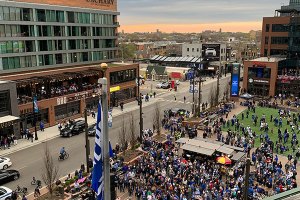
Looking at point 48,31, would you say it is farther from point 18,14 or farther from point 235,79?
point 235,79

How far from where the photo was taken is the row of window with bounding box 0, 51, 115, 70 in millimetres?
45688

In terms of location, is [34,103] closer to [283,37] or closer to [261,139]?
[261,139]

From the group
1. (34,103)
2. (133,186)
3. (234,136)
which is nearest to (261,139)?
(234,136)

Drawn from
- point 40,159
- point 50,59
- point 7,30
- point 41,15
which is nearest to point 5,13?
point 7,30

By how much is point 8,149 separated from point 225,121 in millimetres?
29491

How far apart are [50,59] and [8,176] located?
2721 centimetres

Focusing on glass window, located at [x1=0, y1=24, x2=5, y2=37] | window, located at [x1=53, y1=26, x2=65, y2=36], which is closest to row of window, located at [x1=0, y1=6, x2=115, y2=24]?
glass window, located at [x1=0, y1=24, x2=5, y2=37]

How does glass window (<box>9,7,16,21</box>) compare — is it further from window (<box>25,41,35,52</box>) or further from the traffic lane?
the traffic lane

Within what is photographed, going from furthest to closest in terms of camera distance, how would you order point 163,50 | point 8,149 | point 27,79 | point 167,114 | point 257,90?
point 163,50, point 257,90, point 167,114, point 27,79, point 8,149

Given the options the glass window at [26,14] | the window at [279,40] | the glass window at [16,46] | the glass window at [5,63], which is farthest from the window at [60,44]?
the window at [279,40]

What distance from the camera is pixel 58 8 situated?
51.7 m

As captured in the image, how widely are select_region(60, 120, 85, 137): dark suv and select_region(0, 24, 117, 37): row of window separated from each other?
1562 centimetres

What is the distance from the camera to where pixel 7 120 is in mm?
38469

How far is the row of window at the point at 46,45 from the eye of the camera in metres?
45.3
